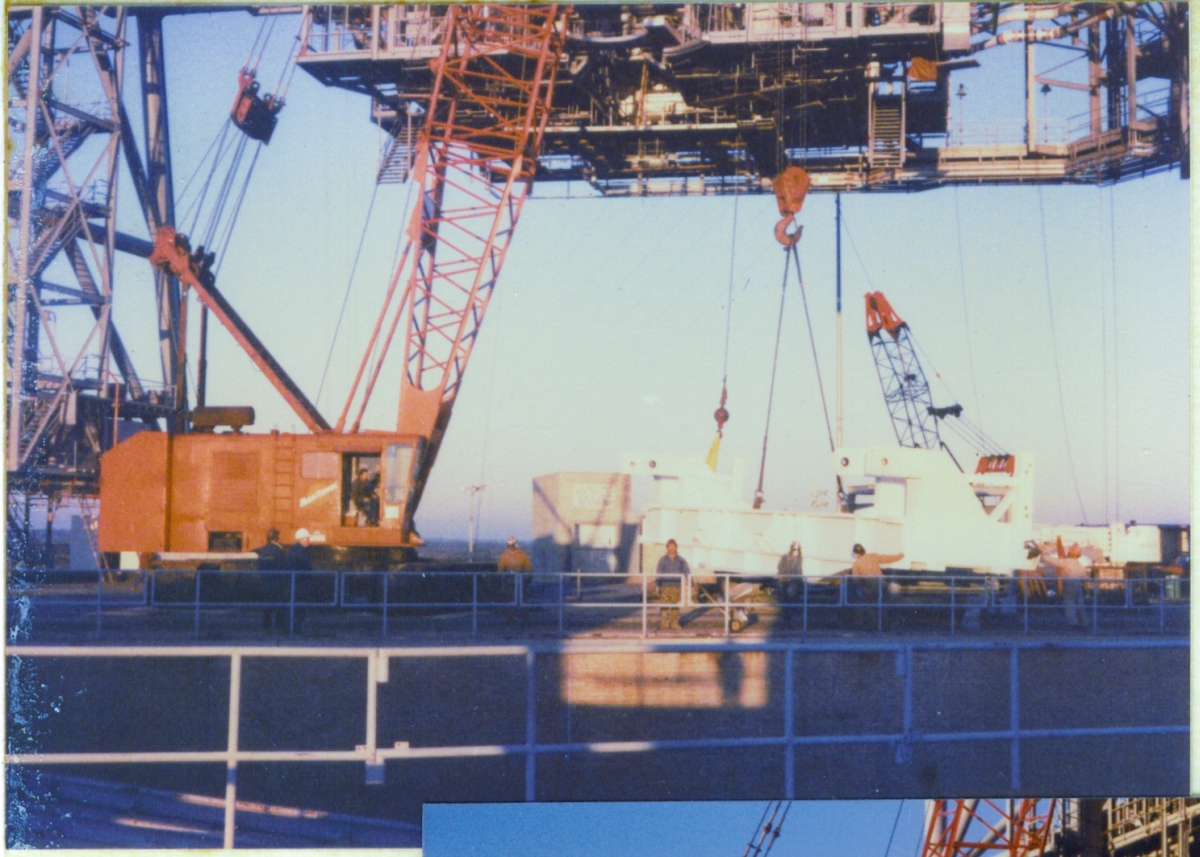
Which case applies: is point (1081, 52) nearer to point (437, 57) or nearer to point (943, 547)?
point (943, 547)

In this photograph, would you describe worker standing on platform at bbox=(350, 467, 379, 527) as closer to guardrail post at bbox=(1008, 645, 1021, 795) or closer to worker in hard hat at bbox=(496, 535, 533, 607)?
worker in hard hat at bbox=(496, 535, 533, 607)

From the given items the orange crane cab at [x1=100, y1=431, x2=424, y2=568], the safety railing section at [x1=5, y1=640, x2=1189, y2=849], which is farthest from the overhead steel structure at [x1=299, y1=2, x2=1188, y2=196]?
the safety railing section at [x1=5, y1=640, x2=1189, y2=849]

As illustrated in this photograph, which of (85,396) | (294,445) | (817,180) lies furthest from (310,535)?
(817,180)

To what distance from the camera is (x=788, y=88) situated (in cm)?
1095

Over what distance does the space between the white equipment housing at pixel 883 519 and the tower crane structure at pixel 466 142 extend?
322 cm

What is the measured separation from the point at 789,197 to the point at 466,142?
3.65 meters

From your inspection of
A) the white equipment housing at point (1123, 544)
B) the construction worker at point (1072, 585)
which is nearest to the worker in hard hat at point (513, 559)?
the construction worker at point (1072, 585)

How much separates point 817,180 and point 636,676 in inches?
258

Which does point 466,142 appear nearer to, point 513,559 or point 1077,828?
point 513,559

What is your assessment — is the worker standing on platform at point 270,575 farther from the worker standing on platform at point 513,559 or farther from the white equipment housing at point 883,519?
the white equipment housing at point 883,519

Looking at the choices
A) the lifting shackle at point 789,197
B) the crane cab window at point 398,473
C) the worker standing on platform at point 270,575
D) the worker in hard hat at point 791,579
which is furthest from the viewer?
the lifting shackle at point 789,197

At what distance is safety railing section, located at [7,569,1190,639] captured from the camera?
28.1 feet

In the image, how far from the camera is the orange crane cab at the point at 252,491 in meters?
9.74

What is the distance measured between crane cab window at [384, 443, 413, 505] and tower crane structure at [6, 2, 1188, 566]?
0.08ft
